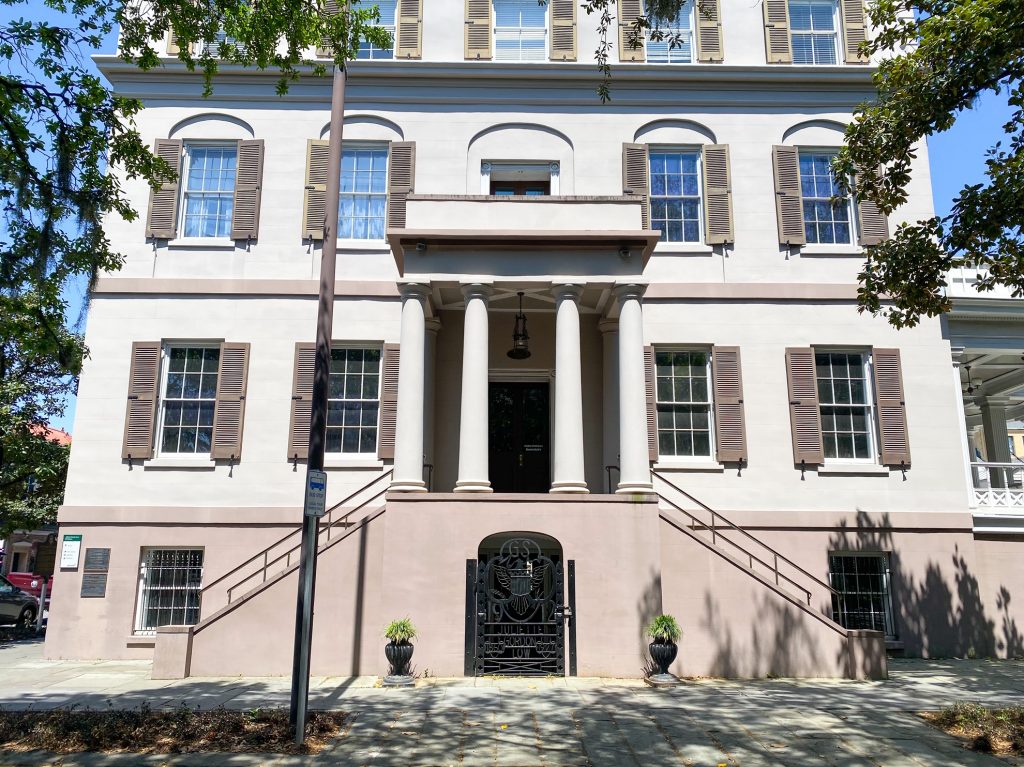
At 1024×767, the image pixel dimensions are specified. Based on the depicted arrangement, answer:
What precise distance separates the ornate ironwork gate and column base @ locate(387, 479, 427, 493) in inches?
56.0

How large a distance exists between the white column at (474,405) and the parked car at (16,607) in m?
15.3

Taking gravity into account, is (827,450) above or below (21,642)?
above

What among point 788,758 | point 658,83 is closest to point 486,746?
point 788,758

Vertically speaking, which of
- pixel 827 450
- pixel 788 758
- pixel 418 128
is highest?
pixel 418 128

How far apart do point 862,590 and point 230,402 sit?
12314 millimetres

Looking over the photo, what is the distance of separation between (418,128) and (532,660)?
35.2ft

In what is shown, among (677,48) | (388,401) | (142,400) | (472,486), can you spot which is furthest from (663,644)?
(677,48)

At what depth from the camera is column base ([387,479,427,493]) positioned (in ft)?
40.9

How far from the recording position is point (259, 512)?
14.7 metres

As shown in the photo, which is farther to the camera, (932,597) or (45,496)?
(45,496)

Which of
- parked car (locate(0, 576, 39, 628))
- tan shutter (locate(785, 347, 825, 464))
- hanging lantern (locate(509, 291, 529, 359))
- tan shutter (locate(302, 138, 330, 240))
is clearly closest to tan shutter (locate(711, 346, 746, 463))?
tan shutter (locate(785, 347, 825, 464))

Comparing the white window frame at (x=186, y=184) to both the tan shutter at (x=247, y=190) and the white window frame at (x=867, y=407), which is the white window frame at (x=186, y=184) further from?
the white window frame at (x=867, y=407)

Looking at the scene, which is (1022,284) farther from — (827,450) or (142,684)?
(142,684)

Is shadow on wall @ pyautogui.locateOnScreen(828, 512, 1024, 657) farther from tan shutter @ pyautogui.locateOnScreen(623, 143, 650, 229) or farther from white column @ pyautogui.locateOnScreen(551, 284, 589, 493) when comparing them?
tan shutter @ pyautogui.locateOnScreen(623, 143, 650, 229)
